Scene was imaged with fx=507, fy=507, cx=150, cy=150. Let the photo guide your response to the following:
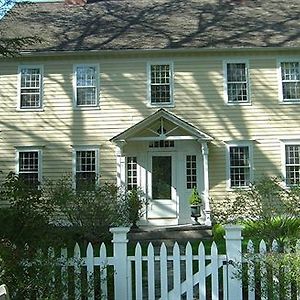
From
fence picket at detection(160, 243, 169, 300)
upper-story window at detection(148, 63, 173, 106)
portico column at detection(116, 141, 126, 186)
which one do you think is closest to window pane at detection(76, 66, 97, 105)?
portico column at detection(116, 141, 126, 186)

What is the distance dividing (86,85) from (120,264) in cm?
1395

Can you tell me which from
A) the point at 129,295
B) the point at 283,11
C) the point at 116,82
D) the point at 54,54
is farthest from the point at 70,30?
the point at 129,295

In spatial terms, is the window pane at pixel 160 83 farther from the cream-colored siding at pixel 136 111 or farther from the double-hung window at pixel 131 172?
the double-hung window at pixel 131 172

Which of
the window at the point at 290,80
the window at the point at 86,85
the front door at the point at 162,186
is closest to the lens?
the front door at the point at 162,186

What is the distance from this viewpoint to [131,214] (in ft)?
56.2

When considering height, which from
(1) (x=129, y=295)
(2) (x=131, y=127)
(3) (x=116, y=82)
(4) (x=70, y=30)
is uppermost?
(4) (x=70, y=30)

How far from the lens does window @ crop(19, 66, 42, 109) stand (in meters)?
19.6

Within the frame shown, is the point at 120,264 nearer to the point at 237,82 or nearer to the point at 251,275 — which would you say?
the point at 251,275

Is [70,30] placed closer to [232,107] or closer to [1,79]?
[1,79]

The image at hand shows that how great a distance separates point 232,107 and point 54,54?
23.3 ft

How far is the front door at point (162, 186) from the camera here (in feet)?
62.2

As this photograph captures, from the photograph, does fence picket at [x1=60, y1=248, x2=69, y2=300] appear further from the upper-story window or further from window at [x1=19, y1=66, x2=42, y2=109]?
window at [x1=19, y1=66, x2=42, y2=109]

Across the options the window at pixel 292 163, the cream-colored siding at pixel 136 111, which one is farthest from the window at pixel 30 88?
the window at pixel 292 163

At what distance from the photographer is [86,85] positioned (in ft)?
64.4
